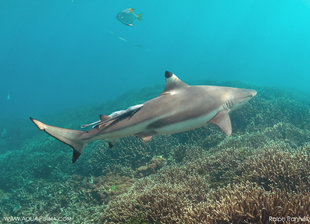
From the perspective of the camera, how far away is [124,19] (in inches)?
517

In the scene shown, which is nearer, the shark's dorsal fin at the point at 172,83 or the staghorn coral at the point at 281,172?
the staghorn coral at the point at 281,172

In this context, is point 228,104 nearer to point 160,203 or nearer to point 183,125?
point 183,125

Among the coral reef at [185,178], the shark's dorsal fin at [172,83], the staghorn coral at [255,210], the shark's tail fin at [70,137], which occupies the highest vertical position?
the shark's dorsal fin at [172,83]

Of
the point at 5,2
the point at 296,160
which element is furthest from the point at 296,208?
the point at 5,2

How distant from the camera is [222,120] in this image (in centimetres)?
427

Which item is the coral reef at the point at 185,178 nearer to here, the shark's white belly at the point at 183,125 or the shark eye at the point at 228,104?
the shark's white belly at the point at 183,125

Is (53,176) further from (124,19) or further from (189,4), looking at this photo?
(189,4)

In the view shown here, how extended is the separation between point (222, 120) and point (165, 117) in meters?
1.46

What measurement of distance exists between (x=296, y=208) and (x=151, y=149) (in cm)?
700

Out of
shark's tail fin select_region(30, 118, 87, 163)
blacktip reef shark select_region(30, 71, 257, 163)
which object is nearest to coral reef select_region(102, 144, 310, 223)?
blacktip reef shark select_region(30, 71, 257, 163)

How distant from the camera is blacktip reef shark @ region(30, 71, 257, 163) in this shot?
3.46 m

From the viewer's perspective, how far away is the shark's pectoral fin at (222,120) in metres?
4.17

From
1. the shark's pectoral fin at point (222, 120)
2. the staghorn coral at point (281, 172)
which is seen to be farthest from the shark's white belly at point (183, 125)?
the staghorn coral at point (281, 172)

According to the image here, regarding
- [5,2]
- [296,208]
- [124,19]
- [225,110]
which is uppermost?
[5,2]
